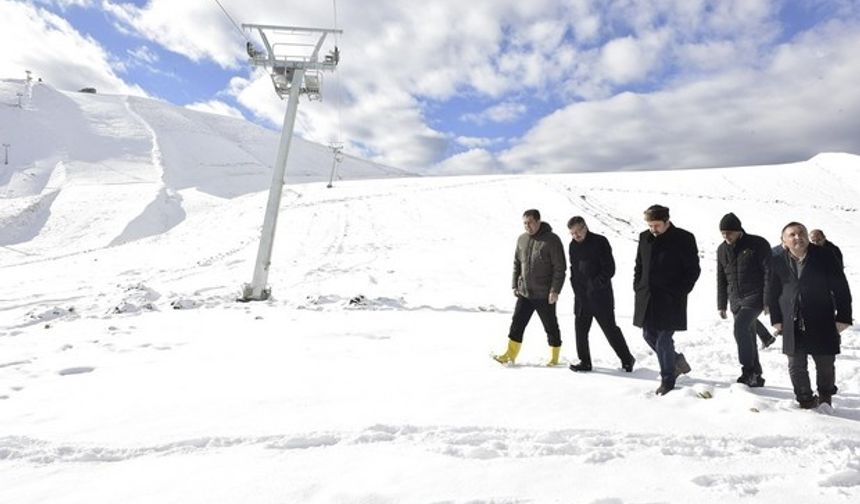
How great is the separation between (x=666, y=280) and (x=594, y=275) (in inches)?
39.2

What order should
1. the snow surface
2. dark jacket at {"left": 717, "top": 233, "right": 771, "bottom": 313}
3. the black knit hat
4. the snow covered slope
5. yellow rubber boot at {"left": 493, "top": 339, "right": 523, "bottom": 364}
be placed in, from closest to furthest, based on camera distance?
the snow surface → dark jacket at {"left": 717, "top": 233, "right": 771, "bottom": 313} → the black knit hat → yellow rubber boot at {"left": 493, "top": 339, "right": 523, "bottom": 364} → the snow covered slope

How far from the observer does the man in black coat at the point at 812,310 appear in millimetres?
4492

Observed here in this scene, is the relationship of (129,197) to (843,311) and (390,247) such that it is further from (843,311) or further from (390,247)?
(843,311)

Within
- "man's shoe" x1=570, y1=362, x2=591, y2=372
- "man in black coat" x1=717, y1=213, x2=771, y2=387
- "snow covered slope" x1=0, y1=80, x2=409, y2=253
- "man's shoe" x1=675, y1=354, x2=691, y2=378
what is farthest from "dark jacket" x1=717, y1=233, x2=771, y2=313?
"snow covered slope" x1=0, y1=80, x2=409, y2=253

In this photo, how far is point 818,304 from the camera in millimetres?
4508

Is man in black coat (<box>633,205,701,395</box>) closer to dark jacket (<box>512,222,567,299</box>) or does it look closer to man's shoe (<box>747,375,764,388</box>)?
man's shoe (<box>747,375,764,388</box>)

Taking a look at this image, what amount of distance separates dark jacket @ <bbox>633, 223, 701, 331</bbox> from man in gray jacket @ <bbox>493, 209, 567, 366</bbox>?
1.22 m

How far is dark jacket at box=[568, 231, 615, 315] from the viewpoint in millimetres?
5871

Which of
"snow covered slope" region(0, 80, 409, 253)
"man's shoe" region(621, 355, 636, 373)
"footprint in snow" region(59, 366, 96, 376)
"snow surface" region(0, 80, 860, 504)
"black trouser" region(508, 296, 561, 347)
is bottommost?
"footprint in snow" region(59, 366, 96, 376)

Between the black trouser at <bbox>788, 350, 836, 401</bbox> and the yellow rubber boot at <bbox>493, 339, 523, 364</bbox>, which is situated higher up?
the black trouser at <bbox>788, 350, 836, 401</bbox>

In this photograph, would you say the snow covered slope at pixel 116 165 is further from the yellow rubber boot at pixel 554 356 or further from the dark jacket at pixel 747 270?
the dark jacket at pixel 747 270

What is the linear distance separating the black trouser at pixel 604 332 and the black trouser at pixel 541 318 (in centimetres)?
34

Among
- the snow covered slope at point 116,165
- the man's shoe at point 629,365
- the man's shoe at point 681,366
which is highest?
the snow covered slope at point 116,165

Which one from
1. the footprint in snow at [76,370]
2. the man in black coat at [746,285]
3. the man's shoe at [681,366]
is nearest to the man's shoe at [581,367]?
the man's shoe at [681,366]
